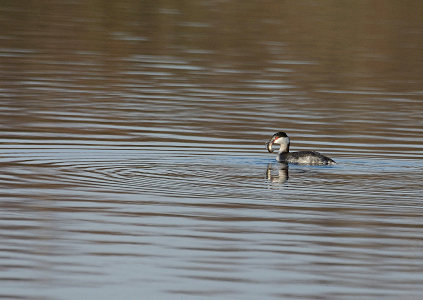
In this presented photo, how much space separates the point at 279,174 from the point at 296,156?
3.81ft

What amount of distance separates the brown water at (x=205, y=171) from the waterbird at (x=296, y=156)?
234 millimetres

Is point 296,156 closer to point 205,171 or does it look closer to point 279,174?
point 279,174

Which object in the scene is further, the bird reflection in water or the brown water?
the bird reflection in water

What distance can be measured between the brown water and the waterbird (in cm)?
23

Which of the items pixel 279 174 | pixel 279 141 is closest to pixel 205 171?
pixel 279 174

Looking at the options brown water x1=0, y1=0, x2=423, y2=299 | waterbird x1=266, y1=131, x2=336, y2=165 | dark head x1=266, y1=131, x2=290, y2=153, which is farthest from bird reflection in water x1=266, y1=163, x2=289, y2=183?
dark head x1=266, y1=131, x2=290, y2=153

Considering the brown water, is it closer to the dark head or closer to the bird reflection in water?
the bird reflection in water

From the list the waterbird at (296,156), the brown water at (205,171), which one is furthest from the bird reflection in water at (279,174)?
the waterbird at (296,156)

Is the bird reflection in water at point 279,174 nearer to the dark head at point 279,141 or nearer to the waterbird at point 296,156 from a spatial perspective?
the waterbird at point 296,156

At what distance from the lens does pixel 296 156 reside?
19.2 meters

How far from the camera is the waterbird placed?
60.5 feet

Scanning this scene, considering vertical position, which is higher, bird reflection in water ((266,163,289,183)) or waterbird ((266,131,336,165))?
waterbird ((266,131,336,165))

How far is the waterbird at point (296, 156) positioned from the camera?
1845 cm

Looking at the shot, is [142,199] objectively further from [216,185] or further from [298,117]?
[298,117]
